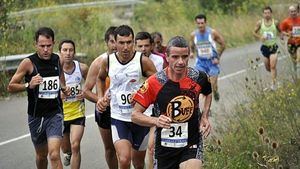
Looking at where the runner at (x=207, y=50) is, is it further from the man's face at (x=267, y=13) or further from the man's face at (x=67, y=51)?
the man's face at (x=67, y=51)

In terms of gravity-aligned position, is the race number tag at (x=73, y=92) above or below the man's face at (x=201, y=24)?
below

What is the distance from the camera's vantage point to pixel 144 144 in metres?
8.01

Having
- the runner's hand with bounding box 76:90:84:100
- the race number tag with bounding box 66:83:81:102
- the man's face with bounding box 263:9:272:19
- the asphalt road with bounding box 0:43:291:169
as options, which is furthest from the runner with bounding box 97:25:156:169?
the man's face with bounding box 263:9:272:19

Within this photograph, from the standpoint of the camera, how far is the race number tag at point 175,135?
6.46 metres

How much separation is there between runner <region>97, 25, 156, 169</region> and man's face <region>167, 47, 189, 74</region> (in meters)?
1.20

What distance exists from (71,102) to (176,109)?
3.00 metres

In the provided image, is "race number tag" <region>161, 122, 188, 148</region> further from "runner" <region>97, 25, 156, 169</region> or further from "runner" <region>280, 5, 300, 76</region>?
"runner" <region>280, 5, 300, 76</region>

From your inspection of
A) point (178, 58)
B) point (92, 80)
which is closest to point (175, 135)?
point (178, 58)

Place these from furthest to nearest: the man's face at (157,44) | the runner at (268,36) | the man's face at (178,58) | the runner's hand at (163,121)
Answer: the runner at (268,36)
the man's face at (157,44)
the man's face at (178,58)
the runner's hand at (163,121)

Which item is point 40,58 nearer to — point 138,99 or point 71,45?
point 71,45

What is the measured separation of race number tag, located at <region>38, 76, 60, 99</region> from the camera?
Result: 8.07 metres

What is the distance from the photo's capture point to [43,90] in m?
8.07

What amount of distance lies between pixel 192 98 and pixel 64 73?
3.12 meters

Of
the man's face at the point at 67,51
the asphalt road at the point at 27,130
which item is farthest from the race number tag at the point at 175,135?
the asphalt road at the point at 27,130
